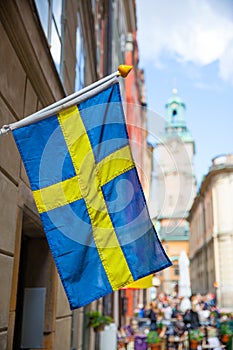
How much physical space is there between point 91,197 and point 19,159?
1.35 metres

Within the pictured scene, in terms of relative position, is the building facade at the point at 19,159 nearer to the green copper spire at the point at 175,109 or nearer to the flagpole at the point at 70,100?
the flagpole at the point at 70,100

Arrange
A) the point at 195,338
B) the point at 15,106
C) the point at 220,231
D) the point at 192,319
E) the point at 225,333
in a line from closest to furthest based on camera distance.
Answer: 1. the point at 15,106
2. the point at 195,338
3. the point at 225,333
4. the point at 192,319
5. the point at 220,231

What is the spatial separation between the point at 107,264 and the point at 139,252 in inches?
12.0

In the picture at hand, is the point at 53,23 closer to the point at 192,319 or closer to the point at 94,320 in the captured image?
the point at 94,320

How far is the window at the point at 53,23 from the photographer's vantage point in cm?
634

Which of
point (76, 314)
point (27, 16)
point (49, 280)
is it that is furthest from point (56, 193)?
point (76, 314)

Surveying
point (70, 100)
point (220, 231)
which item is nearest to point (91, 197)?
point (70, 100)

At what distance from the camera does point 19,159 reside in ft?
16.6

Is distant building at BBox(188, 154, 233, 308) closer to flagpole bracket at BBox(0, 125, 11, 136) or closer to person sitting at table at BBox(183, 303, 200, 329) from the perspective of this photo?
person sitting at table at BBox(183, 303, 200, 329)

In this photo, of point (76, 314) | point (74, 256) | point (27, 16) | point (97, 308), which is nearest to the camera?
point (74, 256)

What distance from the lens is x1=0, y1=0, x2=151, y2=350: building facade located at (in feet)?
15.0

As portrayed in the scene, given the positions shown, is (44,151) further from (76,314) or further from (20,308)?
(76,314)

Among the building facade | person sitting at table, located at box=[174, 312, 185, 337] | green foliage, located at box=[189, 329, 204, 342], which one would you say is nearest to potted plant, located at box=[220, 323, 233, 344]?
green foliage, located at box=[189, 329, 204, 342]

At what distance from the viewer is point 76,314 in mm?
9398
